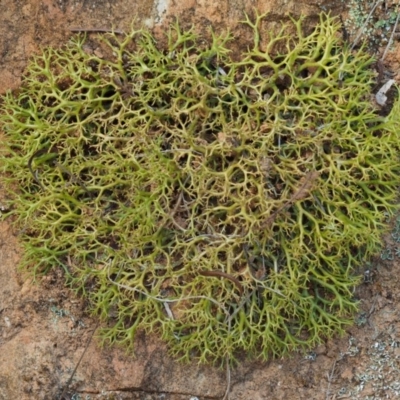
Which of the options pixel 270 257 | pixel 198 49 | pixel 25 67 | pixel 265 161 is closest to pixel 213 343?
pixel 270 257

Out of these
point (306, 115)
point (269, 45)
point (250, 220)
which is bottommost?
point (250, 220)

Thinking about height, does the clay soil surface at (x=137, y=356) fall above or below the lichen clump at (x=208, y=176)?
below

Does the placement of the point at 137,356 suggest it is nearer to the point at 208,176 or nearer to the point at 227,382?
the point at 227,382

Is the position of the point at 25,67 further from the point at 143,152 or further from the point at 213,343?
the point at 213,343

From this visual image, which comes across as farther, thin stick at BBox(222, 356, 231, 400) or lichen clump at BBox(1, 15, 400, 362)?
thin stick at BBox(222, 356, 231, 400)

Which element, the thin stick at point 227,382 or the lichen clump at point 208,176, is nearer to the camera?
the lichen clump at point 208,176
